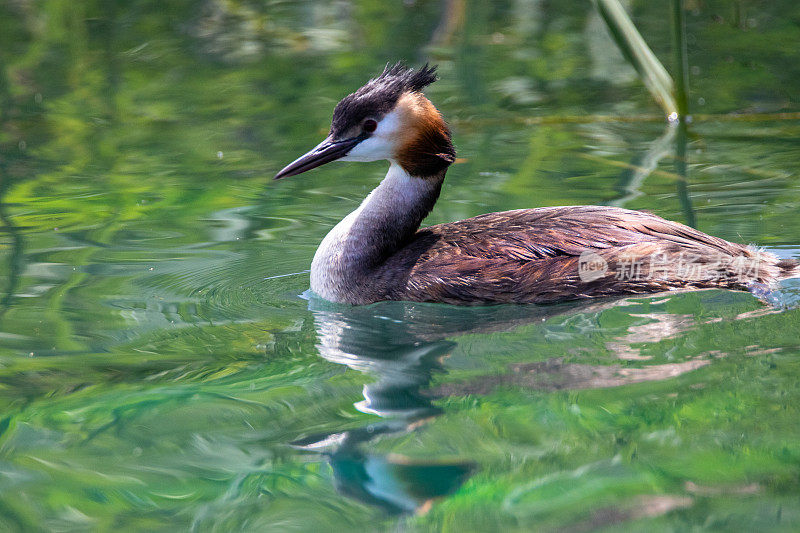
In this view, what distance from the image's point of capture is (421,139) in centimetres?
553

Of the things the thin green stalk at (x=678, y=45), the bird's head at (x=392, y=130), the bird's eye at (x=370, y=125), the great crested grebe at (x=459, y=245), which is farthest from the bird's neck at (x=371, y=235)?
the thin green stalk at (x=678, y=45)

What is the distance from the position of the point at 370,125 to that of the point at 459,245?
0.87m

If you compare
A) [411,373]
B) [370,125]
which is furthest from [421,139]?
[411,373]

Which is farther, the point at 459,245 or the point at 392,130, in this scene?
the point at 392,130

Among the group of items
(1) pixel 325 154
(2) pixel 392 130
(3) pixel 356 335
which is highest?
(2) pixel 392 130

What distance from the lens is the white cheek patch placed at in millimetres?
5508

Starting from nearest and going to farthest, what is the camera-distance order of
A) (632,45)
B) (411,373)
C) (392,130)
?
1. (411,373)
2. (392,130)
3. (632,45)

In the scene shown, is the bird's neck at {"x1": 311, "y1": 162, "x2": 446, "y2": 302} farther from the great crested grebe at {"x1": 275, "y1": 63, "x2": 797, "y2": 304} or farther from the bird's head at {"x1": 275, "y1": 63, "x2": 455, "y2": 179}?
the bird's head at {"x1": 275, "y1": 63, "x2": 455, "y2": 179}

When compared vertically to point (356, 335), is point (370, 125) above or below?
above

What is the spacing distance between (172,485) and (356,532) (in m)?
0.75

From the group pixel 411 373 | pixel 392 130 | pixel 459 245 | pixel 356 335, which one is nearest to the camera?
pixel 411 373

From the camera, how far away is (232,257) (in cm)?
607

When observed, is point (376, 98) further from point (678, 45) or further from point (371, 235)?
point (678, 45)

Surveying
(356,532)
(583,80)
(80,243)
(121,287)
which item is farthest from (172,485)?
(583,80)
